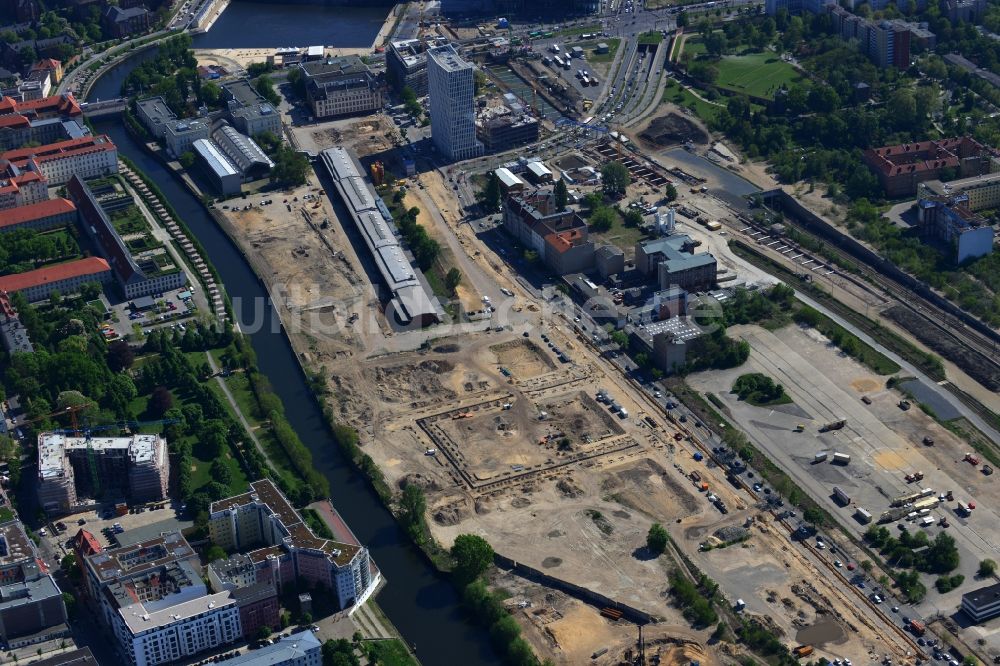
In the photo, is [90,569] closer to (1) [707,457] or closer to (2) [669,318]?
(1) [707,457]

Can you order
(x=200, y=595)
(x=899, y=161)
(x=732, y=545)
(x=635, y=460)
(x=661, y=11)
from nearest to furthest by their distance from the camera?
(x=200, y=595) < (x=732, y=545) < (x=635, y=460) < (x=899, y=161) < (x=661, y=11)

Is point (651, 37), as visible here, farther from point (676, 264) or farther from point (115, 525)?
point (115, 525)

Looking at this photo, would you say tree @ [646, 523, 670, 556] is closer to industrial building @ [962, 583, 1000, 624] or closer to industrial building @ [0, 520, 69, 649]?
industrial building @ [962, 583, 1000, 624]

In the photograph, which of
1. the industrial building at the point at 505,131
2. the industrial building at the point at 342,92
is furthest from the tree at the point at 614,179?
the industrial building at the point at 342,92

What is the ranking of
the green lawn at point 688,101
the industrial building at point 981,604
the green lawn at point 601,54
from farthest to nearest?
1. the green lawn at point 601,54
2. the green lawn at point 688,101
3. the industrial building at point 981,604

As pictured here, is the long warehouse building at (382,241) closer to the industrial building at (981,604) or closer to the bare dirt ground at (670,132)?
the bare dirt ground at (670,132)

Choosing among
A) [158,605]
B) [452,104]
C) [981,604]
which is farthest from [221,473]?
[452,104]

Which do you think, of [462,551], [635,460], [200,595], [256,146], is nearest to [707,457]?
[635,460]
